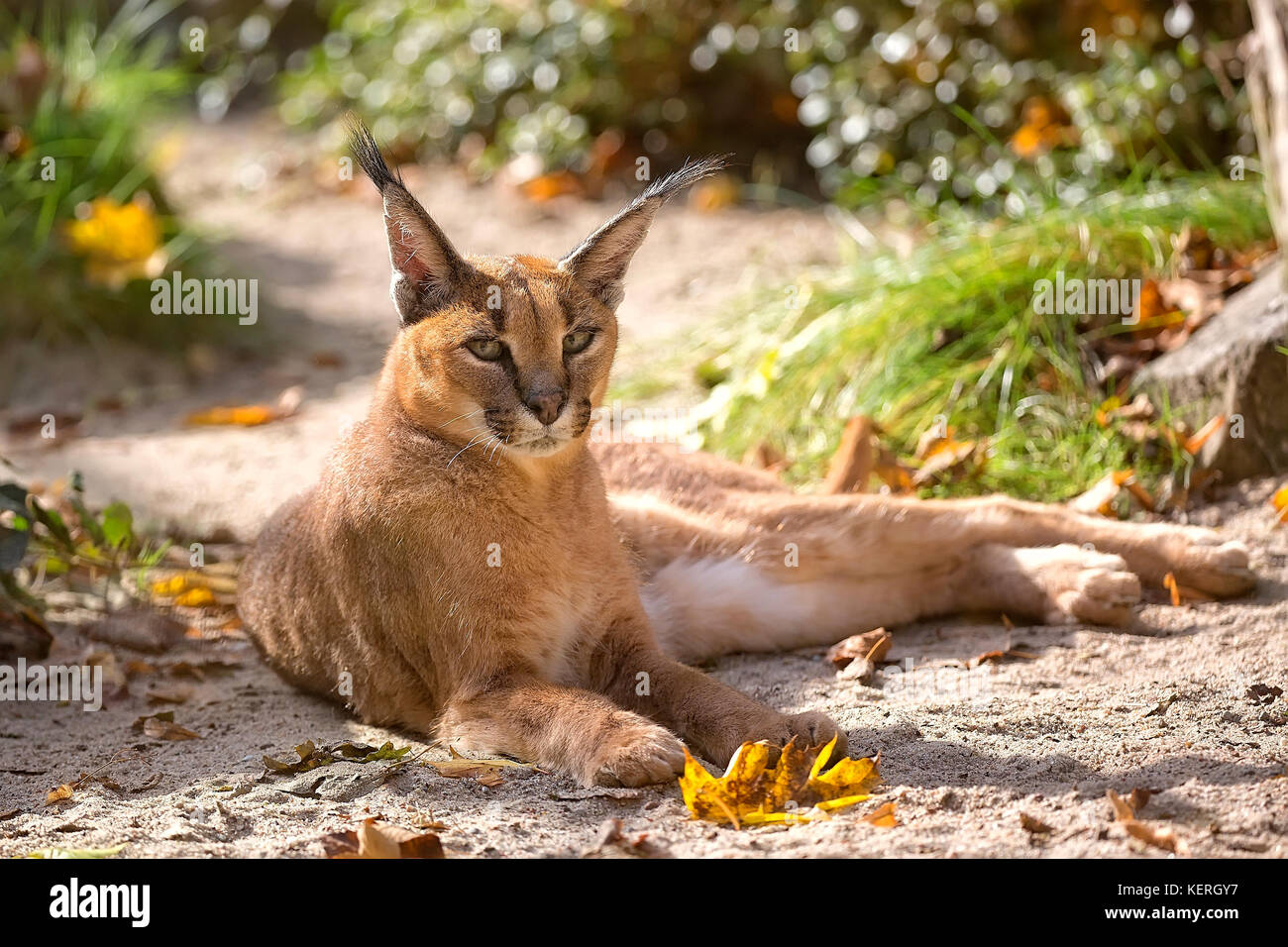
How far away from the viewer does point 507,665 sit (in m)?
3.44

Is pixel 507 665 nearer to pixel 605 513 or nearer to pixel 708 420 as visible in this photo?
pixel 605 513

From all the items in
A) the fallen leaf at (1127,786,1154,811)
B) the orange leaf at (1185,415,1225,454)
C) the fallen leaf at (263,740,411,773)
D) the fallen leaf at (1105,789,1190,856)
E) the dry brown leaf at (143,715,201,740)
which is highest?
the orange leaf at (1185,415,1225,454)

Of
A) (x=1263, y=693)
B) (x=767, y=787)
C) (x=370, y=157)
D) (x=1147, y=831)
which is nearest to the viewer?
(x=1147, y=831)

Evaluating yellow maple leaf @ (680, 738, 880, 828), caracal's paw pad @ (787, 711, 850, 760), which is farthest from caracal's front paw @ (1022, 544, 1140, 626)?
yellow maple leaf @ (680, 738, 880, 828)

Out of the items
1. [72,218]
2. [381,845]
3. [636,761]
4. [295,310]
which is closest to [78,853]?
[381,845]

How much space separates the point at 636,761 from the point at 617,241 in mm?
1367

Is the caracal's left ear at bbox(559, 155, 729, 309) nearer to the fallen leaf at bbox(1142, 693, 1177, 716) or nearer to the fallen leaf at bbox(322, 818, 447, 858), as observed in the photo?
the fallen leaf at bbox(322, 818, 447, 858)

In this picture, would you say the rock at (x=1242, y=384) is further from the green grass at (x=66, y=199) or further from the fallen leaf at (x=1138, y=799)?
the green grass at (x=66, y=199)

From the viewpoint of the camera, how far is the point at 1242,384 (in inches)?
181

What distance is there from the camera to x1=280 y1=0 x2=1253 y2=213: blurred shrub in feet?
21.6

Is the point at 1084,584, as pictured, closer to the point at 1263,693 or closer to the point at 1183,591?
the point at 1183,591

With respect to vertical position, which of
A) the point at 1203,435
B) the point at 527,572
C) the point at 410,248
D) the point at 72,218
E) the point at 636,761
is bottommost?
the point at 636,761

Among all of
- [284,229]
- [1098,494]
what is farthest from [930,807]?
[284,229]
